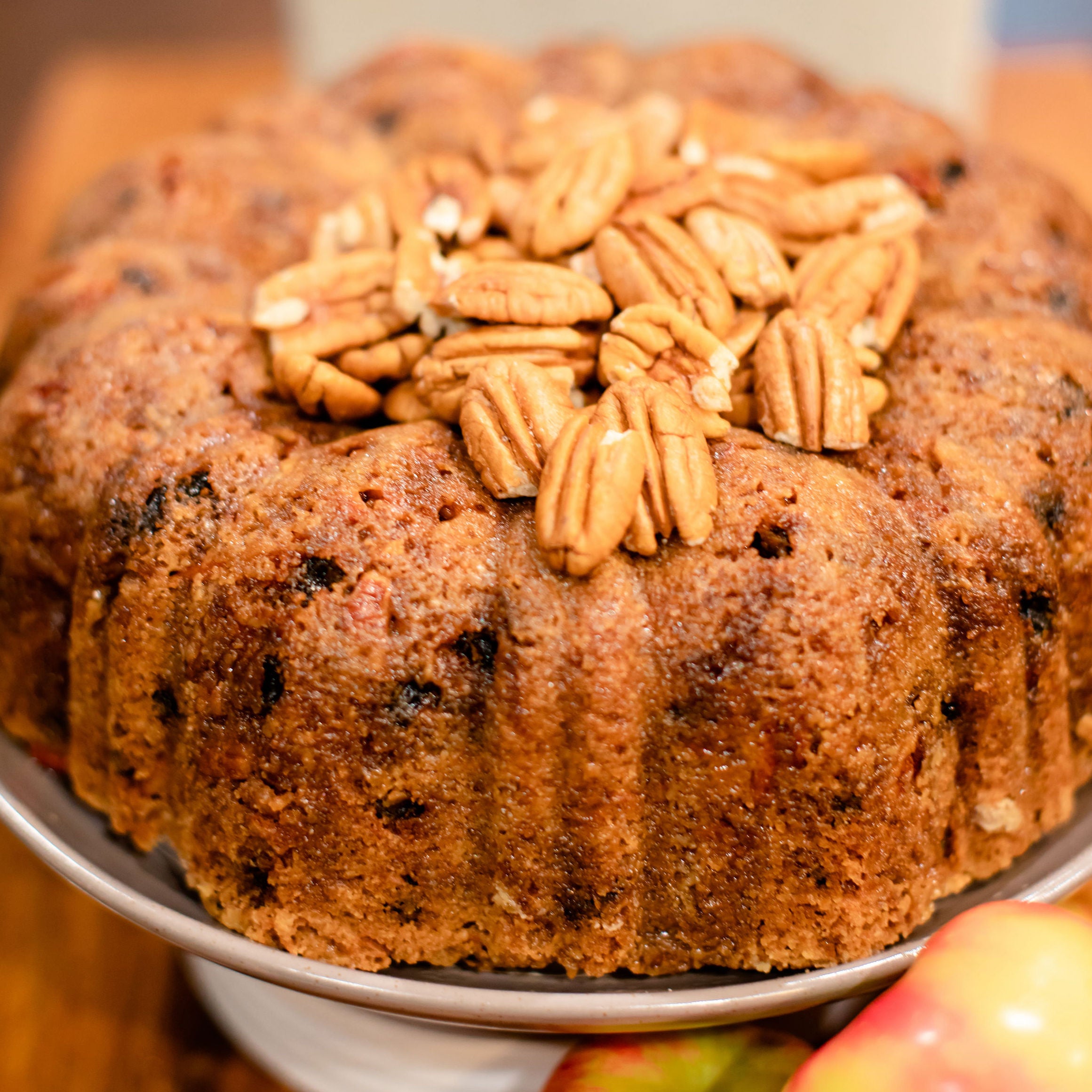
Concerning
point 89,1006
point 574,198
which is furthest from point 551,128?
point 89,1006

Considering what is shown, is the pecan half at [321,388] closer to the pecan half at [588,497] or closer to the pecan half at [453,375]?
the pecan half at [453,375]

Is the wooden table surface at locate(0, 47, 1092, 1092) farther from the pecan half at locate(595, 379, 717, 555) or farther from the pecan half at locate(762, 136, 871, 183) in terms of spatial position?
the pecan half at locate(595, 379, 717, 555)

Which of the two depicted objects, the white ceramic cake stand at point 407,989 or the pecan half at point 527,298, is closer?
the white ceramic cake stand at point 407,989

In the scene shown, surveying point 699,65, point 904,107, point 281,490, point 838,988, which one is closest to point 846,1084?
point 838,988

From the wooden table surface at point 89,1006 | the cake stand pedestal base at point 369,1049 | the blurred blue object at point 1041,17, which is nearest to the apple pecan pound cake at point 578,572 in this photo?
the cake stand pedestal base at point 369,1049

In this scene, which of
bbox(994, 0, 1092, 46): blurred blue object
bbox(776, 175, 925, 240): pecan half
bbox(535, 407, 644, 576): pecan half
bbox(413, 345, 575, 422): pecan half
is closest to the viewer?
bbox(535, 407, 644, 576): pecan half

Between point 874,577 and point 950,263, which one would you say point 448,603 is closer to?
point 874,577

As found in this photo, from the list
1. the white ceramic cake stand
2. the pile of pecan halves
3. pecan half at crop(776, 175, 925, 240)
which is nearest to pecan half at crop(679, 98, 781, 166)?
the pile of pecan halves
